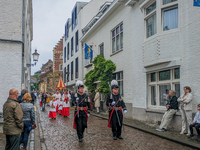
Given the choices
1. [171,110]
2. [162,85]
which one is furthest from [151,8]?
[171,110]

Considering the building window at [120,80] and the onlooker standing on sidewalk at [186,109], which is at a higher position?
the building window at [120,80]

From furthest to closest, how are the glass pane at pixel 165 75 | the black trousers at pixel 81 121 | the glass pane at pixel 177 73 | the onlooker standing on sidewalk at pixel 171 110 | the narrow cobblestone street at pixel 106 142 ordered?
the glass pane at pixel 165 75, the glass pane at pixel 177 73, the onlooker standing on sidewalk at pixel 171 110, the black trousers at pixel 81 121, the narrow cobblestone street at pixel 106 142

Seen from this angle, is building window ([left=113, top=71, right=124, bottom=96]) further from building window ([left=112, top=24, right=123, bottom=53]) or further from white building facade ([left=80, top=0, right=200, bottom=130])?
building window ([left=112, top=24, right=123, bottom=53])

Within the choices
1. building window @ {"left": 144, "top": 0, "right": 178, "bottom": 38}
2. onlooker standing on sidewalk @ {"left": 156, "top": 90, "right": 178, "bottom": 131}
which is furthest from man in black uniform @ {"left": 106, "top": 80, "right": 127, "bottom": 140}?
building window @ {"left": 144, "top": 0, "right": 178, "bottom": 38}

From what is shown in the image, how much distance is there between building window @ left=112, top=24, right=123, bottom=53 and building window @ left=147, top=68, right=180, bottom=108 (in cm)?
498

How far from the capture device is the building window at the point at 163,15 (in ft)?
31.3

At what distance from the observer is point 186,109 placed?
8.17m

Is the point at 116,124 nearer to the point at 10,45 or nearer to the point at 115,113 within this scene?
the point at 115,113

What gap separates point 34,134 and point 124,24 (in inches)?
371

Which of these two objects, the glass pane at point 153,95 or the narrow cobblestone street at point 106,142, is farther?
the glass pane at point 153,95

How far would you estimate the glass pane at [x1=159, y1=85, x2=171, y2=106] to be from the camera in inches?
397

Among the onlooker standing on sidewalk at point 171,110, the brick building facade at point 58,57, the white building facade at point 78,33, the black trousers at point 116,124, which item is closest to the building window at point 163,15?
the onlooker standing on sidewalk at point 171,110

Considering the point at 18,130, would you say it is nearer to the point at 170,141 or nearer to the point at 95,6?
the point at 170,141

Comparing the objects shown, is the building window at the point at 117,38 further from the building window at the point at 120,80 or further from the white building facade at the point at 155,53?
the building window at the point at 120,80
